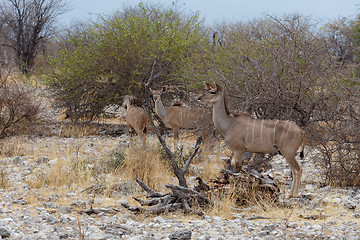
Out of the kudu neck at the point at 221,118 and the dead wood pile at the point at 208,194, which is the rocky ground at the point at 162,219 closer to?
the dead wood pile at the point at 208,194

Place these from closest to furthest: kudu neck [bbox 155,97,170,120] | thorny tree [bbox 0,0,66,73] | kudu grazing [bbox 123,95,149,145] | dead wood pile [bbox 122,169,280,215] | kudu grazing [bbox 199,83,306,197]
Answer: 1. dead wood pile [bbox 122,169,280,215]
2. kudu grazing [bbox 199,83,306,197]
3. kudu grazing [bbox 123,95,149,145]
4. kudu neck [bbox 155,97,170,120]
5. thorny tree [bbox 0,0,66,73]

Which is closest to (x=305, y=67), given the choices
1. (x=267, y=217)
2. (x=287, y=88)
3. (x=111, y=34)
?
(x=287, y=88)

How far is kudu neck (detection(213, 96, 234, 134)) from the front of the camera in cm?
594

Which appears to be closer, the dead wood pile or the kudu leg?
the dead wood pile

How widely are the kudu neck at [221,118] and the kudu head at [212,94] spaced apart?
6cm

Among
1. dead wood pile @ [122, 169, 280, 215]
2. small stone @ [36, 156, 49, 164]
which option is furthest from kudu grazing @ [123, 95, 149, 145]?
dead wood pile @ [122, 169, 280, 215]

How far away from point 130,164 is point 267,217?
2740mm

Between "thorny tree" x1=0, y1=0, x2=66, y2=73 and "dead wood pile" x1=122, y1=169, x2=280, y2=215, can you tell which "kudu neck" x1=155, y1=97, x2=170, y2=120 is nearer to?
"dead wood pile" x1=122, y1=169, x2=280, y2=215

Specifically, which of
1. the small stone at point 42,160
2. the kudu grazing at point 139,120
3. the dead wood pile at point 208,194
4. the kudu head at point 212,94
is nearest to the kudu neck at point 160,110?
the kudu grazing at point 139,120

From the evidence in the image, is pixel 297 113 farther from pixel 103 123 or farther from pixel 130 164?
pixel 103 123

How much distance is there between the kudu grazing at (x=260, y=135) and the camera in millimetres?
5547

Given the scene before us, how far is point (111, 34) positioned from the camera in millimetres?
10984

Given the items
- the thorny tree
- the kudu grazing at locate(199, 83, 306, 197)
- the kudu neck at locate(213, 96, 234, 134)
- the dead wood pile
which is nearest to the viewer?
the dead wood pile

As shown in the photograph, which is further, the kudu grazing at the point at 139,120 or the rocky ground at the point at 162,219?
the kudu grazing at the point at 139,120
